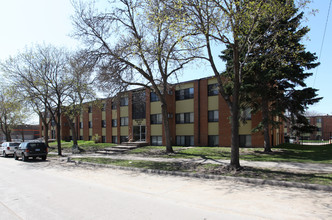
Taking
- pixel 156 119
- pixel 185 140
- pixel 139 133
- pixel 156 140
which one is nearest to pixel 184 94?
pixel 156 119

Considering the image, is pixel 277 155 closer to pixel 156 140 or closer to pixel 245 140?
pixel 245 140

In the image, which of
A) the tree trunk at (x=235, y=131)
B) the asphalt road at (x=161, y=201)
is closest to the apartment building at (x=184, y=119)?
the tree trunk at (x=235, y=131)

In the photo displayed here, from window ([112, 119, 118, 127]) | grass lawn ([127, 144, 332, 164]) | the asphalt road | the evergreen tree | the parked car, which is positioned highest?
the evergreen tree

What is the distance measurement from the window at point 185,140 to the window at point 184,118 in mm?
1685

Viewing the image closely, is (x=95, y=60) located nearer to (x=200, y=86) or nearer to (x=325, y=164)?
(x=200, y=86)

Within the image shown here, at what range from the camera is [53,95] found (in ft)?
74.0

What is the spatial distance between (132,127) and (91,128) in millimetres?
12124

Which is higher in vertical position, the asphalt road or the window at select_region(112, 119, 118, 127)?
the window at select_region(112, 119, 118, 127)

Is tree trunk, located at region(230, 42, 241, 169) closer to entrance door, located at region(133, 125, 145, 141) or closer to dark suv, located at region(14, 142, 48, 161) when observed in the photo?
dark suv, located at region(14, 142, 48, 161)

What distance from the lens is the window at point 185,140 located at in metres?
24.9

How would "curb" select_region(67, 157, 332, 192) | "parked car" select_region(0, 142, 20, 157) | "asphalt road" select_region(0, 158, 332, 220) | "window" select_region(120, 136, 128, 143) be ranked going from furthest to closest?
"window" select_region(120, 136, 128, 143), "parked car" select_region(0, 142, 20, 157), "curb" select_region(67, 157, 332, 192), "asphalt road" select_region(0, 158, 332, 220)

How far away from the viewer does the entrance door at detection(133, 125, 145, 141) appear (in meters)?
28.9

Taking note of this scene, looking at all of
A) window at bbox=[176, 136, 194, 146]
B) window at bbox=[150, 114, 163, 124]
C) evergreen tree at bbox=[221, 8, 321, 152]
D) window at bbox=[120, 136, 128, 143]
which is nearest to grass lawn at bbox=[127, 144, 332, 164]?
evergreen tree at bbox=[221, 8, 321, 152]

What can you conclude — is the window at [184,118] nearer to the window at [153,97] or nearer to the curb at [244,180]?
the window at [153,97]
